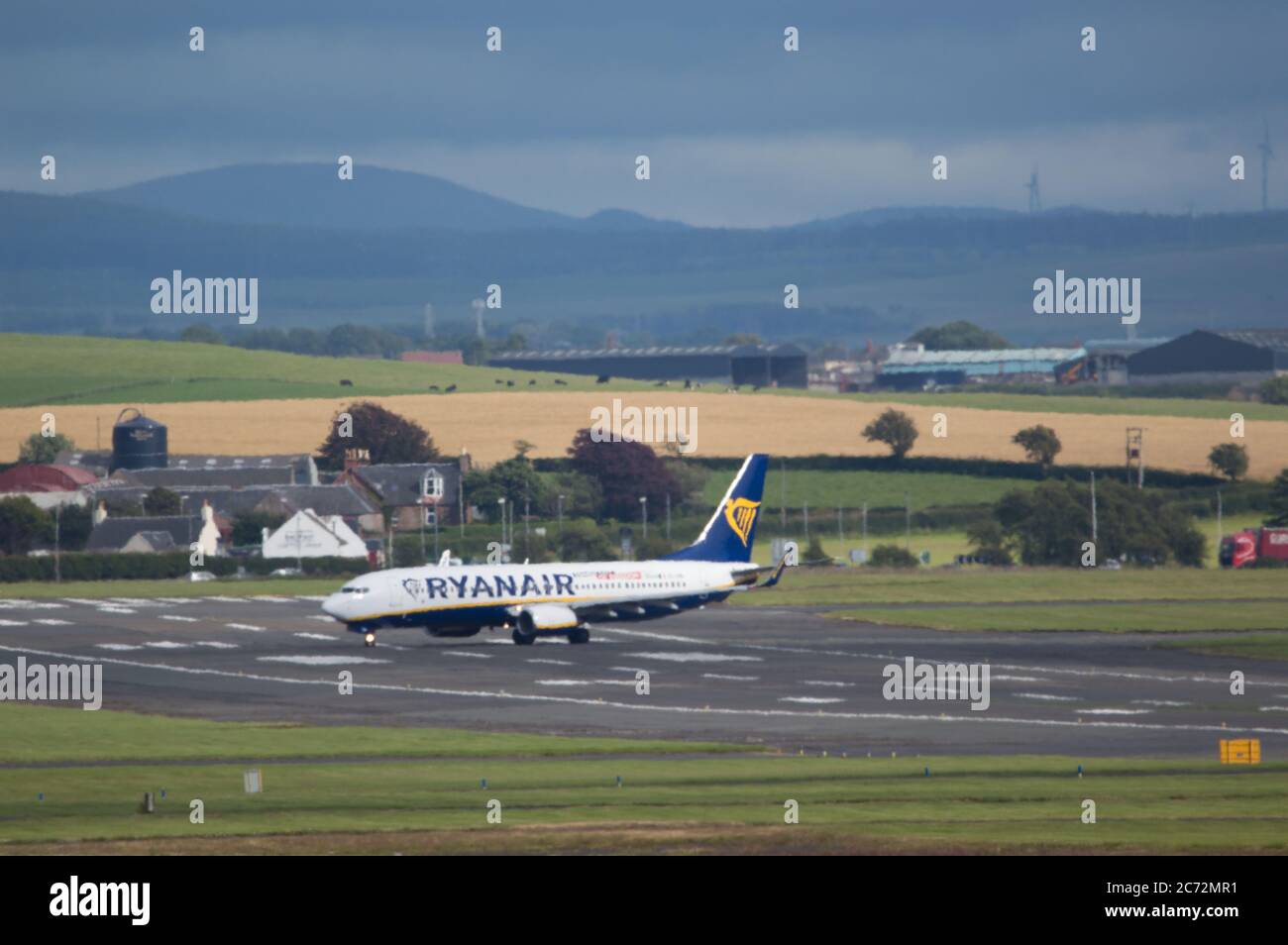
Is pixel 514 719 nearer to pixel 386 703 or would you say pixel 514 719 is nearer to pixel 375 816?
pixel 386 703

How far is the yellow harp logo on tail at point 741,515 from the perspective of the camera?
101 meters

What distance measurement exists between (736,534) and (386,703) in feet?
111

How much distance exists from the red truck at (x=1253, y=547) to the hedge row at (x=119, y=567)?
62600mm

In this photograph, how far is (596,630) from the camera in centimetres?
10500

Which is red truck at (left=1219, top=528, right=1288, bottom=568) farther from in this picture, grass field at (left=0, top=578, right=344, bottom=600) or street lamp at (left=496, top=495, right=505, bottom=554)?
grass field at (left=0, top=578, right=344, bottom=600)

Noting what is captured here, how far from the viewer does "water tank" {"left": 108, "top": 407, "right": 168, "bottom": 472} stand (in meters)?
182

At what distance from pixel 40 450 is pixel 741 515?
107 meters

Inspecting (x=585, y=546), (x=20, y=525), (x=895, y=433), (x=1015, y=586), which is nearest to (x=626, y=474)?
(x=585, y=546)

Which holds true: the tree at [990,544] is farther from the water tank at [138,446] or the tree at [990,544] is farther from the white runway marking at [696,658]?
the water tank at [138,446]

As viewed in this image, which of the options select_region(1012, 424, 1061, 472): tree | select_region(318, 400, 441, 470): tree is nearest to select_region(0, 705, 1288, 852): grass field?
select_region(1012, 424, 1061, 472): tree

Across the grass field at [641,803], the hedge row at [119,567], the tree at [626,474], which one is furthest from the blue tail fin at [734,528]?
the tree at [626,474]

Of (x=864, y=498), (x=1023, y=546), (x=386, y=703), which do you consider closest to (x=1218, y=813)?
(x=386, y=703)

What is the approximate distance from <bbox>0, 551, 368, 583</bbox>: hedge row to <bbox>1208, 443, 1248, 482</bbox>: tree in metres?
74.2
